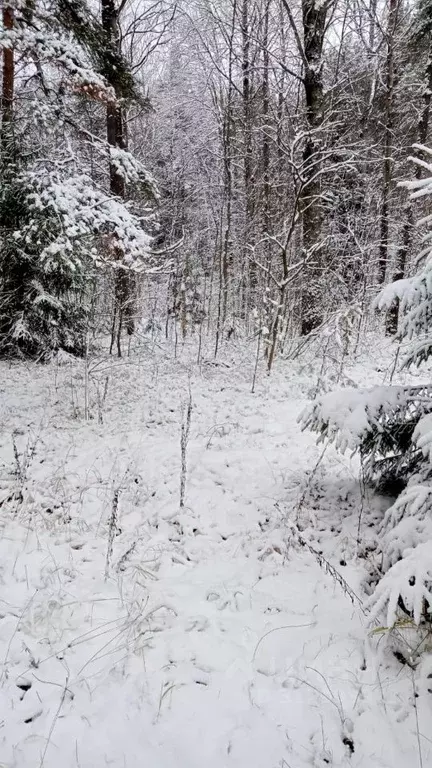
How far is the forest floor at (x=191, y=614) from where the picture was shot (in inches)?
87.6

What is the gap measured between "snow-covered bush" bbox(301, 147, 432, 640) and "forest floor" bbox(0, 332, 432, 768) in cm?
51

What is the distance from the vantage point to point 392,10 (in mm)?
12023

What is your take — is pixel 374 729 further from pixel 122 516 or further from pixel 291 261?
pixel 291 261

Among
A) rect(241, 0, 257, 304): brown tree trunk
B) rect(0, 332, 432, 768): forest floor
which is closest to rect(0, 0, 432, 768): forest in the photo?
rect(0, 332, 432, 768): forest floor

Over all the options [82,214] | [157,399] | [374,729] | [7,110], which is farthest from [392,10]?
[374,729]

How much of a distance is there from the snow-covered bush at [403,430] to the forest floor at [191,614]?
51 cm

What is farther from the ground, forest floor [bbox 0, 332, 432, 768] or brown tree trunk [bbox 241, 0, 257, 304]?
brown tree trunk [bbox 241, 0, 257, 304]

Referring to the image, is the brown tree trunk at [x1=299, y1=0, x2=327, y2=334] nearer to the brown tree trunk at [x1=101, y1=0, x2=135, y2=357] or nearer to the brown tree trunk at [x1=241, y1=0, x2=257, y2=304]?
the brown tree trunk at [x1=241, y1=0, x2=257, y2=304]

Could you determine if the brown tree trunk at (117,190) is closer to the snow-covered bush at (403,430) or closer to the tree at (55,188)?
the tree at (55,188)

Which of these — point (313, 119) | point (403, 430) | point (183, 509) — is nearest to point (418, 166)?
point (313, 119)

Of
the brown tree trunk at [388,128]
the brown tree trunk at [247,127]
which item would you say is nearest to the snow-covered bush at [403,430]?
the brown tree trunk at [388,128]

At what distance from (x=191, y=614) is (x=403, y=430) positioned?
222 cm

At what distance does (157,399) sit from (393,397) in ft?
16.4

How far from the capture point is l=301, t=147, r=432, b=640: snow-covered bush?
255cm
